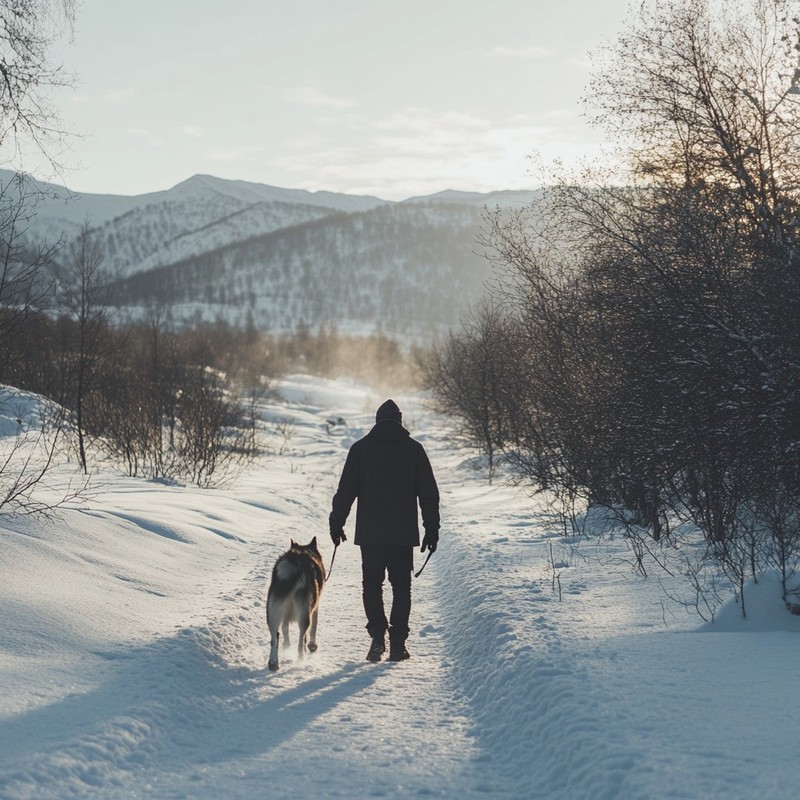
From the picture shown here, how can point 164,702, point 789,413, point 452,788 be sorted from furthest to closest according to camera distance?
1. point 789,413
2. point 164,702
3. point 452,788

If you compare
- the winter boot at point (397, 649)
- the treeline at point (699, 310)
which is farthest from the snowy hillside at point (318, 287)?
the winter boot at point (397, 649)

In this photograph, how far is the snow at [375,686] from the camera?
3.80m

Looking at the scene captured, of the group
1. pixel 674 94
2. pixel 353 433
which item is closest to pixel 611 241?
pixel 674 94

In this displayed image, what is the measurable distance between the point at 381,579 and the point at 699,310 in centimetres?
448

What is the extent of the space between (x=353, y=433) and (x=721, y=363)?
120 feet

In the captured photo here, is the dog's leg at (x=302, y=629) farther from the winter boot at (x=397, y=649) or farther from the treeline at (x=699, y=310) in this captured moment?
the treeline at (x=699, y=310)

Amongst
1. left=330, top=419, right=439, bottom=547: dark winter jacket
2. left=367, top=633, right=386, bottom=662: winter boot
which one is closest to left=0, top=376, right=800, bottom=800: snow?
left=367, top=633, right=386, bottom=662: winter boot

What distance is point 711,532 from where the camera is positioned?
29.5 ft

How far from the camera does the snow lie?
3.80 m

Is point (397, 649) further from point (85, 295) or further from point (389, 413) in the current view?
point (85, 295)

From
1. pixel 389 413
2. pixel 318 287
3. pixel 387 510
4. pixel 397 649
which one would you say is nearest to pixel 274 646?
pixel 397 649

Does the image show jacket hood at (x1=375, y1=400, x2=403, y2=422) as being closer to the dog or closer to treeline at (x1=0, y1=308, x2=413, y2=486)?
the dog

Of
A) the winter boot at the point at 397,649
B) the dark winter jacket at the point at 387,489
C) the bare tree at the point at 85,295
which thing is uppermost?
the bare tree at the point at 85,295

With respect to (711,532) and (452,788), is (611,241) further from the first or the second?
(452,788)
